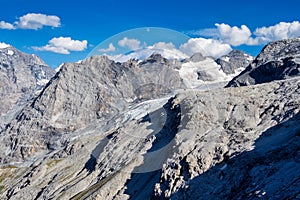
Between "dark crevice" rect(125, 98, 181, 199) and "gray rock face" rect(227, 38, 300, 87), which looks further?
"gray rock face" rect(227, 38, 300, 87)

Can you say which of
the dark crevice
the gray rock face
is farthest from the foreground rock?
the gray rock face

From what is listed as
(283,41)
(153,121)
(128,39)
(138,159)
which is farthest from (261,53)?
(128,39)

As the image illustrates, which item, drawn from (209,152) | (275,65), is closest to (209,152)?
(209,152)

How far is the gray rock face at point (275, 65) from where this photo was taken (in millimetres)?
114750

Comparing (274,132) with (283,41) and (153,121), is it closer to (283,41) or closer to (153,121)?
(153,121)

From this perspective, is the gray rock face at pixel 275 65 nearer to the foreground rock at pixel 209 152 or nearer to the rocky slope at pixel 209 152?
the rocky slope at pixel 209 152

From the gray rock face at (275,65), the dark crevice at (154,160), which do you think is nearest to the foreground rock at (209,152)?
the dark crevice at (154,160)

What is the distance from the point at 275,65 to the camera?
126 m

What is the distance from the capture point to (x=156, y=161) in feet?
228

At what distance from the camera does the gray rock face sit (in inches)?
4518

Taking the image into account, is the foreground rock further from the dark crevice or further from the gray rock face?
the gray rock face

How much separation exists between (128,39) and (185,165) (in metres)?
18.8

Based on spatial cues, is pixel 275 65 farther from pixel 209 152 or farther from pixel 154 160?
pixel 209 152

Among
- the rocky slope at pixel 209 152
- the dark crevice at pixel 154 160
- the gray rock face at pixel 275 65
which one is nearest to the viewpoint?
the rocky slope at pixel 209 152
